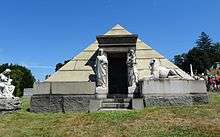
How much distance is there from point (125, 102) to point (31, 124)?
13.2ft

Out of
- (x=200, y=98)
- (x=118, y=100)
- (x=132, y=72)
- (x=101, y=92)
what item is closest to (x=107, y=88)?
(x=101, y=92)

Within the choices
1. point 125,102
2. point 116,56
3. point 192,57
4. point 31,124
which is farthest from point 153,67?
point 192,57

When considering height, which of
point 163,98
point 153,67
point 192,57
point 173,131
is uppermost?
point 192,57

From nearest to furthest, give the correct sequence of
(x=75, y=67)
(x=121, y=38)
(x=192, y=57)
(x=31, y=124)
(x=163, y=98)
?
(x=31, y=124), (x=163, y=98), (x=121, y=38), (x=75, y=67), (x=192, y=57)

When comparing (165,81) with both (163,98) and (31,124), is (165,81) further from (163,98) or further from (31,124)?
(31,124)

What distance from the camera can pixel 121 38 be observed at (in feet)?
51.1

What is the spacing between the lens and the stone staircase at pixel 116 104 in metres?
13.7

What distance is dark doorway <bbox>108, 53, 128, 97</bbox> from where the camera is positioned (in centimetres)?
1759

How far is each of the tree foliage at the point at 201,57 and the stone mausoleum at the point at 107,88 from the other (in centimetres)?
6043

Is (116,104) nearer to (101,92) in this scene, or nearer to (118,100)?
(118,100)

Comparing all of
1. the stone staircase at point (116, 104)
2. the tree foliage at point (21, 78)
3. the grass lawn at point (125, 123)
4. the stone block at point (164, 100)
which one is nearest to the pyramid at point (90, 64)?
the stone block at point (164, 100)

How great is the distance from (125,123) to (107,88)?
4416mm

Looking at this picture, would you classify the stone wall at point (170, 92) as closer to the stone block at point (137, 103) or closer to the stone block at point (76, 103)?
the stone block at point (137, 103)

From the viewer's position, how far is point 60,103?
47.3ft
